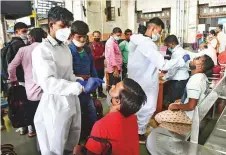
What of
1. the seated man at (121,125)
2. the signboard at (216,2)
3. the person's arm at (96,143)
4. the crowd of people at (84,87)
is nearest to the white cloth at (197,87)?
the crowd of people at (84,87)

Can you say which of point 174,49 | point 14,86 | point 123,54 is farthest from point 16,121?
point 123,54

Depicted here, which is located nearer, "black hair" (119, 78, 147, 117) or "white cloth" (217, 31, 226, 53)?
"black hair" (119, 78, 147, 117)

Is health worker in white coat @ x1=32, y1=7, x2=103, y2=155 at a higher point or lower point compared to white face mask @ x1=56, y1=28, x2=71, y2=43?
lower

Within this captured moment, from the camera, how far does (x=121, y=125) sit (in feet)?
3.32

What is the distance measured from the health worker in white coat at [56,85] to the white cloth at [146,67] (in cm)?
79

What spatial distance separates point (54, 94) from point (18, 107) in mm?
749

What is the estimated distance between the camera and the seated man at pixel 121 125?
97cm

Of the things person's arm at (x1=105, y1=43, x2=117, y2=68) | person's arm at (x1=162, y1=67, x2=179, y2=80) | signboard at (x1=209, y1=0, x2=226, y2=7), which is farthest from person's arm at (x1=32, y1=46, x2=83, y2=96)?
signboard at (x1=209, y1=0, x2=226, y2=7)

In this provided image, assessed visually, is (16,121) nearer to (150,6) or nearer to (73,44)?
(73,44)

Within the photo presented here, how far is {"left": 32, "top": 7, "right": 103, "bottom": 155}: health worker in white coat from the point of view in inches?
53.2

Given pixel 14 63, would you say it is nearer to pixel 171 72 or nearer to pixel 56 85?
pixel 56 85

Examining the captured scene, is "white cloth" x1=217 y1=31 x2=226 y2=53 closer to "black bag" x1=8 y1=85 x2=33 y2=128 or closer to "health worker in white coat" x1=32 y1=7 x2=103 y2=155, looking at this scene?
"health worker in white coat" x1=32 y1=7 x2=103 y2=155

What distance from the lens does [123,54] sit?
13.4ft

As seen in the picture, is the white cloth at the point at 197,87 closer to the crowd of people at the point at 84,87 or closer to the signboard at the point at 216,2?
the crowd of people at the point at 84,87
